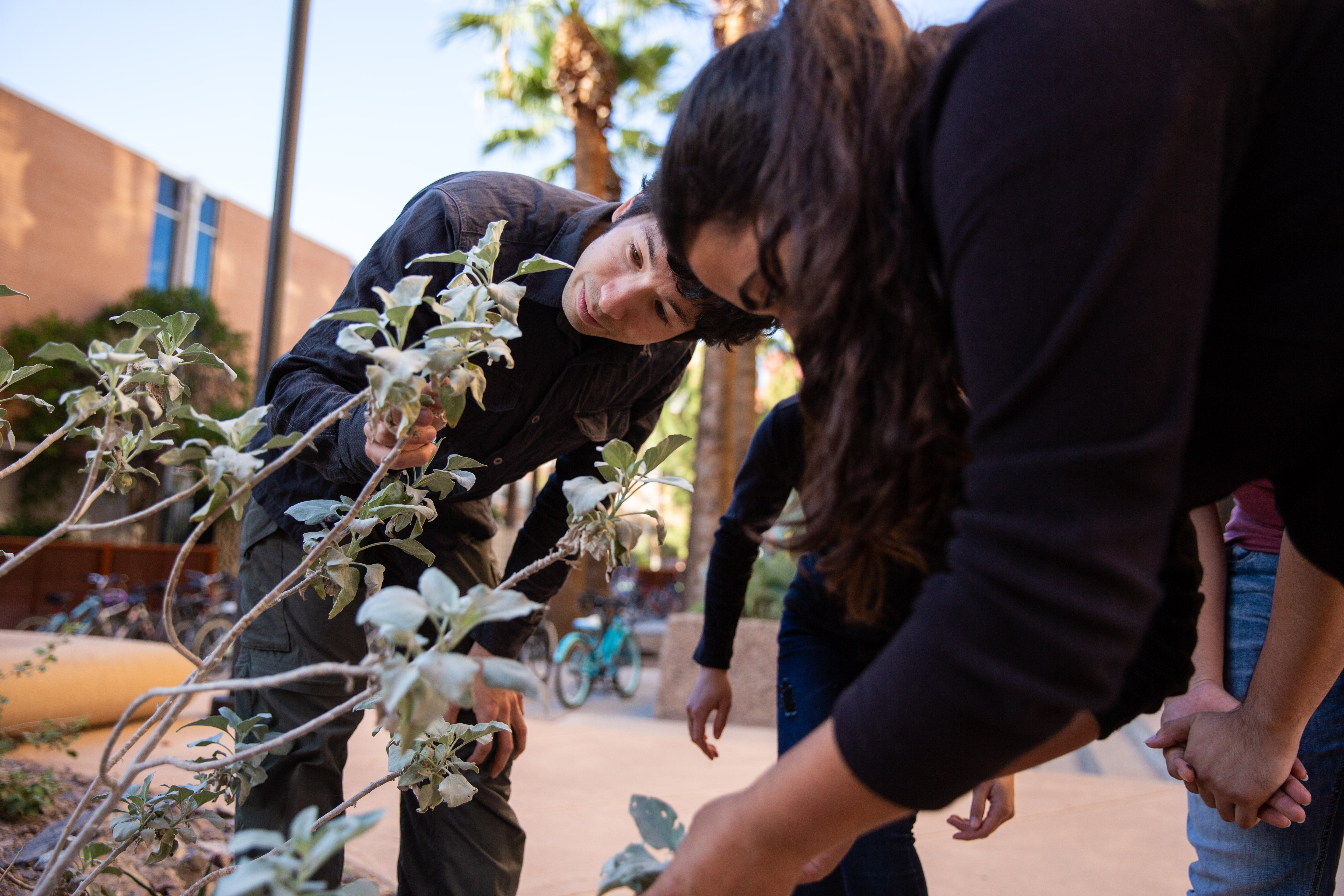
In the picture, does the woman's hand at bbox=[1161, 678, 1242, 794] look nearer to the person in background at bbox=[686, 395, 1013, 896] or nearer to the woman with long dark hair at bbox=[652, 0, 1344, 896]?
the person in background at bbox=[686, 395, 1013, 896]

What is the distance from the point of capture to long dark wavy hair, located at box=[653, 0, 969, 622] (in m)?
0.80

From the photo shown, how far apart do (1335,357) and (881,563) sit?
422 millimetres

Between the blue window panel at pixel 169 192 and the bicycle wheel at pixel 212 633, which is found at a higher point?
the blue window panel at pixel 169 192

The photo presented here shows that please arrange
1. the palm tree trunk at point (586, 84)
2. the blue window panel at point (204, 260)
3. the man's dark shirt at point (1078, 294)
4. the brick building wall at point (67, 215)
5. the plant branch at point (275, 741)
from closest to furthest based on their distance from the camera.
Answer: the man's dark shirt at point (1078, 294)
the plant branch at point (275, 741)
the palm tree trunk at point (586, 84)
the brick building wall at point (67, 215)
the blue window panel at point (204, 260)

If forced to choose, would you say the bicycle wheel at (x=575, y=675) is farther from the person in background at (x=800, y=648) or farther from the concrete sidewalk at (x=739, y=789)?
the person in background at (x=800, y=648)

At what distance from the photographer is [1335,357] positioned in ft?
2.46

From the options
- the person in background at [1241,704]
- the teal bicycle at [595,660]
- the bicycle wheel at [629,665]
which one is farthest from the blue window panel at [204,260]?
the person in background at [1241,704]

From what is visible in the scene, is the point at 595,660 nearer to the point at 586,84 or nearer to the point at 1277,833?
the point at 586,84

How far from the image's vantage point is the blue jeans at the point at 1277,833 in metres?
1.57

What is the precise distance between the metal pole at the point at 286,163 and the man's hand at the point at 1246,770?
16.0ft

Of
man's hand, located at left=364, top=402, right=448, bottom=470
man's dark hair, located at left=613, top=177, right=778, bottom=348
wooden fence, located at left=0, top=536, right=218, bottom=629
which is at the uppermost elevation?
man's dark hair, located at left=613, top=177, right=778, bottom=348

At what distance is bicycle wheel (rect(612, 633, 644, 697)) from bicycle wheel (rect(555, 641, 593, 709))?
1.99 feet

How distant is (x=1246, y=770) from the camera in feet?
4.55

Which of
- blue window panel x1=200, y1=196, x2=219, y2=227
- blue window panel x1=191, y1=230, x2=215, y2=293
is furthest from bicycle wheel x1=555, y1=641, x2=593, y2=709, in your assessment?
blue window panel x1=200, y1=196, x2=219, y2=227
